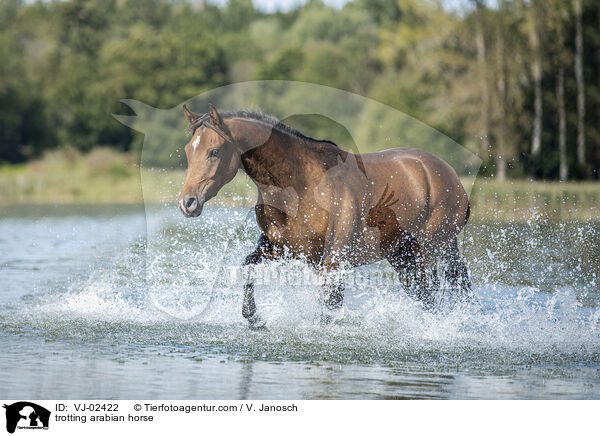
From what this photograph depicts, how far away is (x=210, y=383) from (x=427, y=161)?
3.41 metres

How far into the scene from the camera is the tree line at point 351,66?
33.1m

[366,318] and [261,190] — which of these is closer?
[261,190]

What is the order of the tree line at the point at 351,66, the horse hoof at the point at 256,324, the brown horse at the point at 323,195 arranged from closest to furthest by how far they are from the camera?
1. the brown horse at the point at 323,195
2. the horse hoof at the point at 256,324
3. the tree line at the point at 351,66

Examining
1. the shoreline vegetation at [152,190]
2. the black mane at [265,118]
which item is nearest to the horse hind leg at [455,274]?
the shoreline vegetation at [152,190]

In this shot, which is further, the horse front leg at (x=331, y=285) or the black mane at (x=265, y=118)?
the horse front leg at (x=331, y=285)

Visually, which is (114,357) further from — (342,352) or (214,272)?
(214,272)

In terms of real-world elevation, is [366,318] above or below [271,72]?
below

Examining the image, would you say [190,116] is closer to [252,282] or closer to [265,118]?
[265,118]

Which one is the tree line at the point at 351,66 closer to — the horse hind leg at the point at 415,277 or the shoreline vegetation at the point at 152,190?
the shoreline vegetation at the point at 152,190

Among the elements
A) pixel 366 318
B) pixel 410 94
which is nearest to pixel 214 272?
pixel 366 318

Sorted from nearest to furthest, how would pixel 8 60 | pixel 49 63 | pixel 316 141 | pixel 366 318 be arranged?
pixel 316 141 < pixel 366 318 < pixel 8 60 < pixel 49 63
